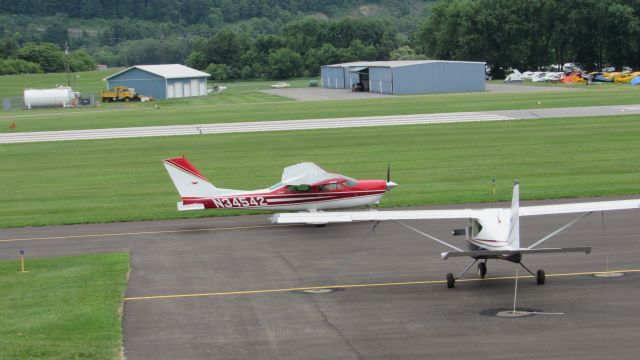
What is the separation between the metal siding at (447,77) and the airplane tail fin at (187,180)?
77.6 metres

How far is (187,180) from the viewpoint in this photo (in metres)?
31.7

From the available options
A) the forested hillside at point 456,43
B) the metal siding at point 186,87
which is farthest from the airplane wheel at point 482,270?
the forested hillside at point 456,43

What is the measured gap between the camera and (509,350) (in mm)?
17531

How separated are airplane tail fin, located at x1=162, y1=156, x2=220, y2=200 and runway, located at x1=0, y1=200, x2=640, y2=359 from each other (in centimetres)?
136

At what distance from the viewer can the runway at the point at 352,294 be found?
18.2m

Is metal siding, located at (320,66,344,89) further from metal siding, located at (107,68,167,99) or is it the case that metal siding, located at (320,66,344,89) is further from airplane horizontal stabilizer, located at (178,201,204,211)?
airplane horizontal stabilizer, located at (178,201,204,211)

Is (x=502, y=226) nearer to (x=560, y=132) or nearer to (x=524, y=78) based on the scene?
(x=560, y=132)

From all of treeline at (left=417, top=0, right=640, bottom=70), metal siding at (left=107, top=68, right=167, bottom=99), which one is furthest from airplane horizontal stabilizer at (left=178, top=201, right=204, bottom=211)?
treeline at (left=417, top=0, right=640, bottom=70)

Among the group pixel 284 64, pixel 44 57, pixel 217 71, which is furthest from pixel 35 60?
pixel 284 64

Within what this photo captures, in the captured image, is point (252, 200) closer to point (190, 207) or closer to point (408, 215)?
point (190, 207)

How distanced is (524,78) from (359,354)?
11564 centimetres

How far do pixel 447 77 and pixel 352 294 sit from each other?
3464 inches

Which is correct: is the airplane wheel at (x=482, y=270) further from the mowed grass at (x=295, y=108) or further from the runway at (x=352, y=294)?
the mowed grass at (x=295, y=108)

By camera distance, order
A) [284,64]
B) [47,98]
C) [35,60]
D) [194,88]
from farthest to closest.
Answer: [35,60]
[284,64]
[194,88]
[47,98]
